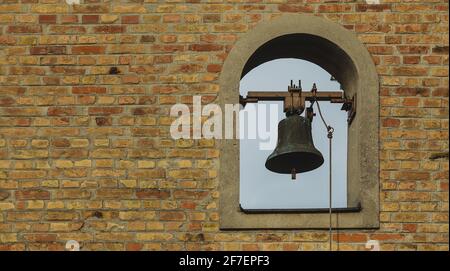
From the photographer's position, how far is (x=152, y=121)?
27.3 feet

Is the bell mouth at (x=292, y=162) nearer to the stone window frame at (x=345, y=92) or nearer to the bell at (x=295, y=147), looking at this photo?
the bell at (x=295, y=147)

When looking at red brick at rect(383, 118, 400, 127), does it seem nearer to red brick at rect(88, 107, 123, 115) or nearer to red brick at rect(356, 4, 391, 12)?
red brick at rect(356, 4, 391, 12)

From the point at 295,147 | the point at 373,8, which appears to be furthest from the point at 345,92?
the point at 373,8

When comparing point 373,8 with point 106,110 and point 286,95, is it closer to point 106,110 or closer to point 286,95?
point 286,95

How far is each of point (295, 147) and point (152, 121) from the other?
1.02 m

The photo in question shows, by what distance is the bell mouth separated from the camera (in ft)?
28.9

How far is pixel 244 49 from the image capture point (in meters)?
8.45

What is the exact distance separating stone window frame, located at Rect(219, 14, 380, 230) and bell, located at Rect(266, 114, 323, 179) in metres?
0.28

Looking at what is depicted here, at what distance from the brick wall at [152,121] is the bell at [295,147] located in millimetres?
611

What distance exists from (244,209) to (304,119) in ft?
3.11

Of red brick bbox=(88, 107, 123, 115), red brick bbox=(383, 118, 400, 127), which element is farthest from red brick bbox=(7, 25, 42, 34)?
red brick bbox=(383, 118, 400, 127)

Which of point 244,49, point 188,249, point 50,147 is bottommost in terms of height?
point 188,249

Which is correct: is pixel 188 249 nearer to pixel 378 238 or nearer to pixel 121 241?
pixel 121 241

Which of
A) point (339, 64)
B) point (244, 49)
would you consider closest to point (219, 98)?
point (244, 49)
